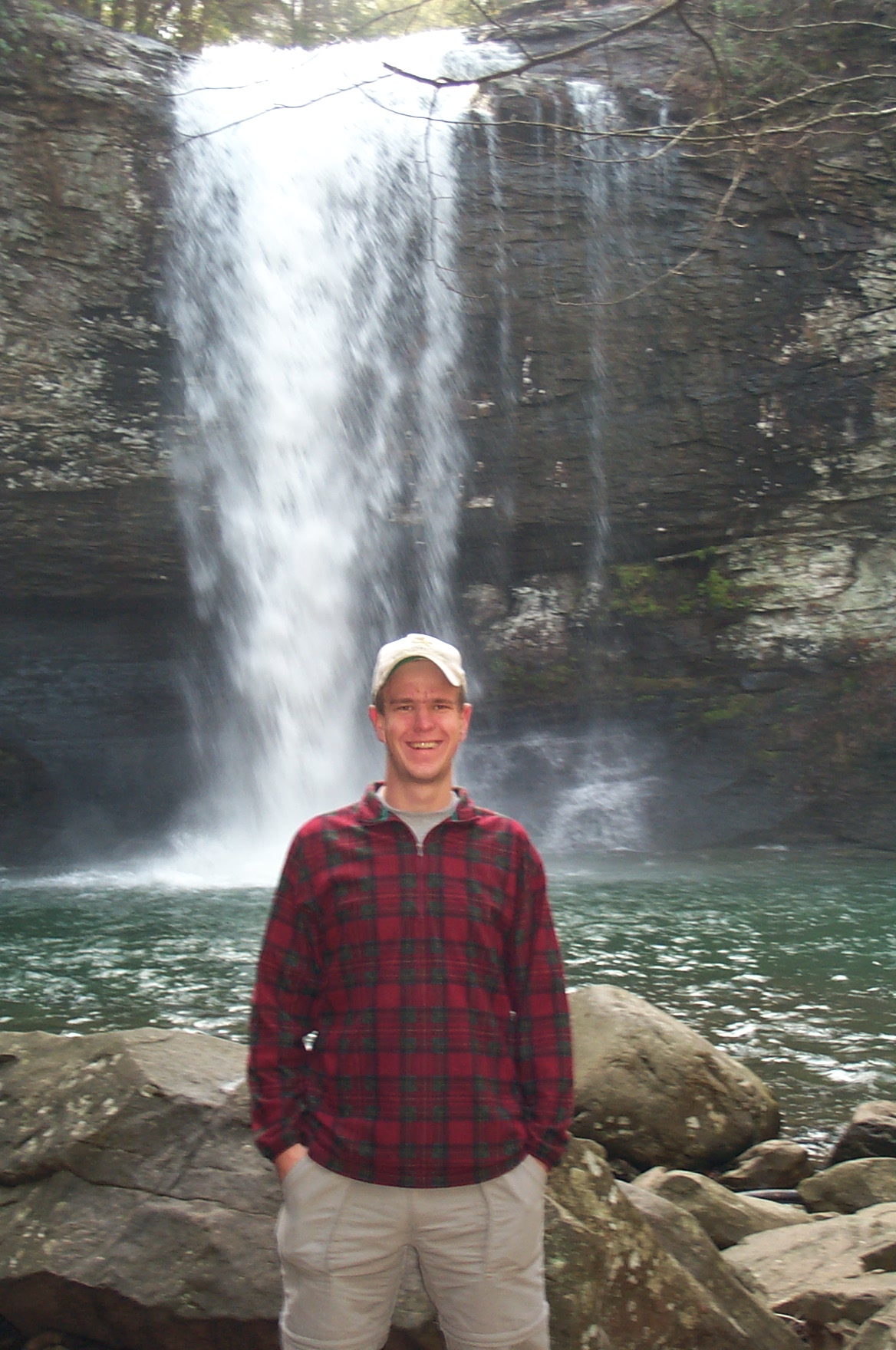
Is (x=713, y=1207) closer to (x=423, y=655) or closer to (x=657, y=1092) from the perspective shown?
(x=657, y=1092)

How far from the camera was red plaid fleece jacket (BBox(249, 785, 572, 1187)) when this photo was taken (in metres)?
1.87

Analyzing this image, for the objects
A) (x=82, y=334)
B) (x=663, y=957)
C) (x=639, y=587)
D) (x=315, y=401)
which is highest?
(x=82, y=334)

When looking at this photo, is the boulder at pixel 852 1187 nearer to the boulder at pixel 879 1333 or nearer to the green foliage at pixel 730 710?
the boulder at pixel 879 1333

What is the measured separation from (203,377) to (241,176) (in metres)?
2.45

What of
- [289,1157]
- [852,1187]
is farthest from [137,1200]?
[852,1187]

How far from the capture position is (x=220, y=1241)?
246 centimetres

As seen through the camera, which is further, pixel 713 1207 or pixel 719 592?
pixel 719 592

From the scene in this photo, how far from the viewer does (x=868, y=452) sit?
531 inches

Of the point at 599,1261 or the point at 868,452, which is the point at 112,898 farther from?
the point at 868,452

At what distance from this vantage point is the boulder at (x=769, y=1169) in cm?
405

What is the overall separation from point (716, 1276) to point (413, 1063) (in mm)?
1207

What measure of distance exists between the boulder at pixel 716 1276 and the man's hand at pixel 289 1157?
1.00 metres

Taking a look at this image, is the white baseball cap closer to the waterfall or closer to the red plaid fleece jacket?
the red plaid fleece jacket

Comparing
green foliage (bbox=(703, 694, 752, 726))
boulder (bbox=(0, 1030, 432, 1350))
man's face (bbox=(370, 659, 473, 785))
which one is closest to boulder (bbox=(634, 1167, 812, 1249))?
boulder (bbox=(0, 1030, 432, 1350))
